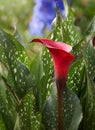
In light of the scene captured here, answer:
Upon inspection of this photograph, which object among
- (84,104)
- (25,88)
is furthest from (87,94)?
(25,88)

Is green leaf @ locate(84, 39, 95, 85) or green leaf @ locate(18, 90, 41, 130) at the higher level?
green leaf @ locate(84, 39, 95, 85)

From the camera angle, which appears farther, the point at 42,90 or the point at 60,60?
the point at 42,90

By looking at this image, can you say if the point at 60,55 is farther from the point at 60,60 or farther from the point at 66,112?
the point at 66,112

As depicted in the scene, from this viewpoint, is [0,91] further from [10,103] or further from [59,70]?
[59,70]

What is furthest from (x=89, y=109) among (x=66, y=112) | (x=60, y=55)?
(x=60, y=55)

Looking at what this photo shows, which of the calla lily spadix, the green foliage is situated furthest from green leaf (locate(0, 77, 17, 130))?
the calla lily spadix

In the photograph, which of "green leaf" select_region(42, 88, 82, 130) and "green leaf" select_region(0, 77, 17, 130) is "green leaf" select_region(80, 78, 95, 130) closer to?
"green leaf" select_region(42, 88, 82, 130)

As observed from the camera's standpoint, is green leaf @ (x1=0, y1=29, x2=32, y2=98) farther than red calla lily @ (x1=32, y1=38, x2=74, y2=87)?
Yes

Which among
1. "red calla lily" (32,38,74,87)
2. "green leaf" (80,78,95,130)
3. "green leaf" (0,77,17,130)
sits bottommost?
"green leaf" (80,78,95,130)
